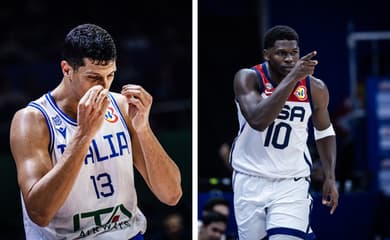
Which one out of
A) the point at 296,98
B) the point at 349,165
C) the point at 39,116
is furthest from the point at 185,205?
the point at 39,116

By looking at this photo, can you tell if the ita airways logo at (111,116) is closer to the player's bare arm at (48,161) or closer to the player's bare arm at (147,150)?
the player's bare arm at (147,150)

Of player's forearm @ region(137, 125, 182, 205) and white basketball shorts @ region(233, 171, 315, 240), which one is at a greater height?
player's forearm @ region(137, 125, 182, 205)

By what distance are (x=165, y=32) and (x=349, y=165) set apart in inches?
67.9

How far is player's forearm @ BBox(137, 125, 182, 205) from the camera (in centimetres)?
288

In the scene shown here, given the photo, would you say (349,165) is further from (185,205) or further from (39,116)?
(39,116)

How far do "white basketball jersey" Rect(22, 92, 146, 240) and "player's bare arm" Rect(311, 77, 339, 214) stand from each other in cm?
93

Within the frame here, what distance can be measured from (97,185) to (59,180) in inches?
13.3

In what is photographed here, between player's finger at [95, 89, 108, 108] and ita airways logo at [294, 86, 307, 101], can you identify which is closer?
player's finger at [95, 89, 108, 108]

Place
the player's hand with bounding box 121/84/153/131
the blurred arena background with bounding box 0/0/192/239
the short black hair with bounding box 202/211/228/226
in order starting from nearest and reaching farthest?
the player's hand with bounding box 121/84/153/131
the short black hair with bounding box 202/211/228/226
the blurred arena background with bounding box 0/0/192/239

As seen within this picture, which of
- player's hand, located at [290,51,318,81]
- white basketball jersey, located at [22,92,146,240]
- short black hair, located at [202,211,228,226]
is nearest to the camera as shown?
white basketball jersey, located at [22,92,146,240]

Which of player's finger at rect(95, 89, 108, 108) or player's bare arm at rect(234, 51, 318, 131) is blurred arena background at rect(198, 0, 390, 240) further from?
player's finger at rect(95, 89, 108, 108)

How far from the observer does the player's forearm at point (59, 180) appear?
2646 millimetres

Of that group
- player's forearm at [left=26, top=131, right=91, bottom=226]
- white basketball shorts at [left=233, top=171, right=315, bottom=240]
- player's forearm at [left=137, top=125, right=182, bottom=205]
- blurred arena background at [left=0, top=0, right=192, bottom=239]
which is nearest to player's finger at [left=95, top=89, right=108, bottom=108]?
player's forearm at [left=26, top=131, right=91, bottom=226]

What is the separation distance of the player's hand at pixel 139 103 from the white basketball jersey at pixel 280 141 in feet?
2.32
